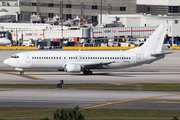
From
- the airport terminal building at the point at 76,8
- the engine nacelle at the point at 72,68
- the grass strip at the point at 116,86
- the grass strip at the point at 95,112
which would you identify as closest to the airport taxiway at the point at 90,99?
the grass strip at the point at 95,112

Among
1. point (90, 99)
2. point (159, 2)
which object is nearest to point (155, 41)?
point (90, 99)

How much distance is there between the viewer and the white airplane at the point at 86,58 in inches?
2206

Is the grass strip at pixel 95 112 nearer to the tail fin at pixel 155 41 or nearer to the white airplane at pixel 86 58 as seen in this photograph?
the white airplane at pixel 86 58

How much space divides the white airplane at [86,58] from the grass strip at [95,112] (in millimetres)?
23170

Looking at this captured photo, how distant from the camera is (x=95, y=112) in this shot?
101 ft

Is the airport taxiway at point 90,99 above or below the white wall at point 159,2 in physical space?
below

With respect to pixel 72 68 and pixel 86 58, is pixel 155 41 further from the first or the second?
pixel 72 68

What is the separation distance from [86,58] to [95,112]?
2667 cm

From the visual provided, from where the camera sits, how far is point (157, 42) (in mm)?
58188

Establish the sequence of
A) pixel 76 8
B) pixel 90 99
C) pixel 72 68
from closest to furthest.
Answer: pixel 90 99 < pixel 72 68 < pixel 76 8

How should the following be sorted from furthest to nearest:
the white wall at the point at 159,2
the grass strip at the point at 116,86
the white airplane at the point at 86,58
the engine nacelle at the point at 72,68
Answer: the white wall at the point at 159,2
the white airplane at the point at 86,58
the engine nacelle at the point at 72,68
the grass strip at the point at 116,86

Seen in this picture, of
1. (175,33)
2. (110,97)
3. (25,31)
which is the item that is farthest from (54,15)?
(110,97)

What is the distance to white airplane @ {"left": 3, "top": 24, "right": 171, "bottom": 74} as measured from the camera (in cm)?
5603

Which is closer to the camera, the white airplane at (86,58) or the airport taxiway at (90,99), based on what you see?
the airport taxiway at (90,99)
